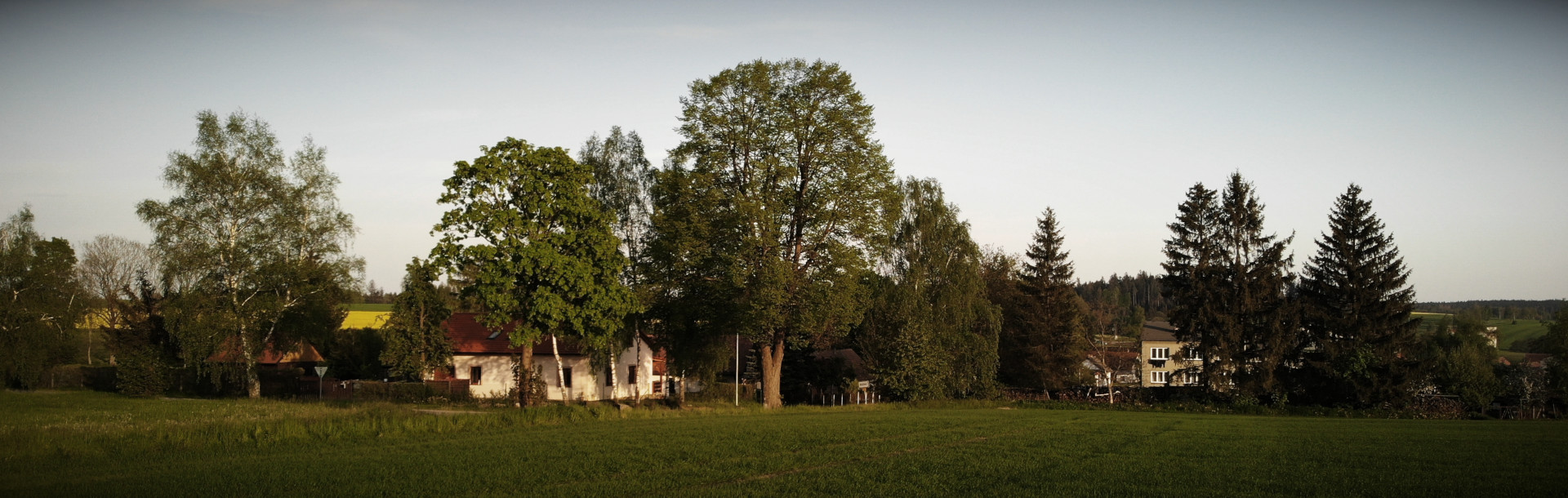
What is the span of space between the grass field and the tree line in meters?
8.43

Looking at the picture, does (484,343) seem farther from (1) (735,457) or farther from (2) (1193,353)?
(2) (1193,353)

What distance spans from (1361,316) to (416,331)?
46.2 m

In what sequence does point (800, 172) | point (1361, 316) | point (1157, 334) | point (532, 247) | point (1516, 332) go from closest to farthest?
1. point (532, 247)
2. point (800, 172)
3. point (1361, 316)
4. point (1157, 334)
5. point (1516, 332)

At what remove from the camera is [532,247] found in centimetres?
3350

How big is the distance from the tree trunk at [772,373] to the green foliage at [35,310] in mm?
37253

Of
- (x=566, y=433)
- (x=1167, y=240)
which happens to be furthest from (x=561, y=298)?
(x=1167, y=240)

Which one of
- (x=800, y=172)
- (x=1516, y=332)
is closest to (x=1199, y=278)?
(x=800, y=172)

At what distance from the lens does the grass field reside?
15016 mm

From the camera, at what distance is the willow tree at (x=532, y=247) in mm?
33750

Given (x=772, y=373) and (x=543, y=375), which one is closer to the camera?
(x=772, y=373)

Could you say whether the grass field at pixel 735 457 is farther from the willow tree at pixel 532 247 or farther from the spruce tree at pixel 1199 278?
the spruce tree at pixel 1199 278

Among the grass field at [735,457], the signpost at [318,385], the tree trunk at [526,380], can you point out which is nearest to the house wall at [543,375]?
the signpost at [318,385]

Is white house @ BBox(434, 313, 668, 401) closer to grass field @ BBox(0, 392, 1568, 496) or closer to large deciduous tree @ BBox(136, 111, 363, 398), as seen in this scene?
large deciduous tree @ BBox(136, 111, 363, 398)

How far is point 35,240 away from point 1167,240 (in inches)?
2520
